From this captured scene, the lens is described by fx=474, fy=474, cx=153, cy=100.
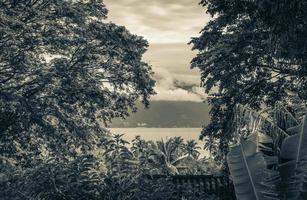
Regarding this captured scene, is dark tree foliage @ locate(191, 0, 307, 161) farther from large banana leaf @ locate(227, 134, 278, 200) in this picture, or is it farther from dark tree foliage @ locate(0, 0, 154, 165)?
large banana leaf @ locate(227, 134, 278, 200)

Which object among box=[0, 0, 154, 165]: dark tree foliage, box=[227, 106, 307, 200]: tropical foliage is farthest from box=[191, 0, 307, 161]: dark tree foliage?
box=[227, 106, 307, 200]: tropical foliage

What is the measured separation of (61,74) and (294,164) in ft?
42.1

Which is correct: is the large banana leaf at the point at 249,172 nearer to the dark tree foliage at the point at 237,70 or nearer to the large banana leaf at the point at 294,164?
the large banana leaf at the point at 294,164

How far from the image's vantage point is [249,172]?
6.20 meters

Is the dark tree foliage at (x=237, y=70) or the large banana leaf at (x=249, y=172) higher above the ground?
the dark tree foliage at (x=237, y=70)

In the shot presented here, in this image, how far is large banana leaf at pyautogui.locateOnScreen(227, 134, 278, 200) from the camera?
6082mm

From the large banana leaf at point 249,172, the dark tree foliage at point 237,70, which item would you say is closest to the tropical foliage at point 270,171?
the large banana leaf at point 249,172

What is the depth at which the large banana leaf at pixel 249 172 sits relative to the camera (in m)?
6.08

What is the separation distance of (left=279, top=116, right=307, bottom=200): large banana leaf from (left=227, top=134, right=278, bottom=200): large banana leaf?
23 cm

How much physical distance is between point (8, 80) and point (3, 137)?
103 inches

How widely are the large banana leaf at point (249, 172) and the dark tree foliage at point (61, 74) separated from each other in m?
11.7

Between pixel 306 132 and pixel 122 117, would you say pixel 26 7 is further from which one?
pixel 306 132

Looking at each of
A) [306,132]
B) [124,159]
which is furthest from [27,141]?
[306,132]

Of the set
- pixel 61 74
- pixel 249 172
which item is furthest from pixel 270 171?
pixel 61 74
